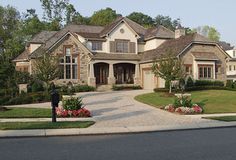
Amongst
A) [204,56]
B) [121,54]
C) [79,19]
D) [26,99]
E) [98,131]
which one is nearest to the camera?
[98,131]

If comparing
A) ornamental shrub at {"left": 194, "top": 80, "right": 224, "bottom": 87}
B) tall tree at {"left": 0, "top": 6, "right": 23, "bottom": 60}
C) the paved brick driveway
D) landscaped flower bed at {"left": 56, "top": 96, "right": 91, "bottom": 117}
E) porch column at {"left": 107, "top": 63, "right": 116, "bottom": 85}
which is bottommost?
the paved brick driveway

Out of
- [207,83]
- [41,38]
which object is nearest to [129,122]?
[207,83]

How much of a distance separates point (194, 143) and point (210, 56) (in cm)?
3210

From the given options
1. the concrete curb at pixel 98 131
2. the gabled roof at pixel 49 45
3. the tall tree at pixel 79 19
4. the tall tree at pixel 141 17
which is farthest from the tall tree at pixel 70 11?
the concrete curb at pixel 98 131

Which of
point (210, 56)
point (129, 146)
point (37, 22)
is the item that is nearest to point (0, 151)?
point (129, 146)

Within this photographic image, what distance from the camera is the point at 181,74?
115 ft

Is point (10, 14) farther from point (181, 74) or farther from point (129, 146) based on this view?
point (129, 146)

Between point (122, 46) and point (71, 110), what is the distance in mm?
26957

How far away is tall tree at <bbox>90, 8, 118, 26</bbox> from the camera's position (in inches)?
3095

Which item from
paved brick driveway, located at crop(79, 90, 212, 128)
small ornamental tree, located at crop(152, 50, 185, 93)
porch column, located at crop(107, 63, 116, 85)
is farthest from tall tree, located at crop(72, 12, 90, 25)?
paved brick driveway, located at crop(79, 90, 212, 128)

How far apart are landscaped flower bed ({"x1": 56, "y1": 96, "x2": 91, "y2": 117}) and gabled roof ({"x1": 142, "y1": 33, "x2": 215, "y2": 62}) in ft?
64.4

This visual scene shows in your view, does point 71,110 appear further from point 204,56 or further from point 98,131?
point 204,56

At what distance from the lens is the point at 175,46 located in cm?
4338

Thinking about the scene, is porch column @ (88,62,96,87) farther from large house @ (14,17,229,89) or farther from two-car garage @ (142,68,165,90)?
two-car garage @ (142,68,165,90)
